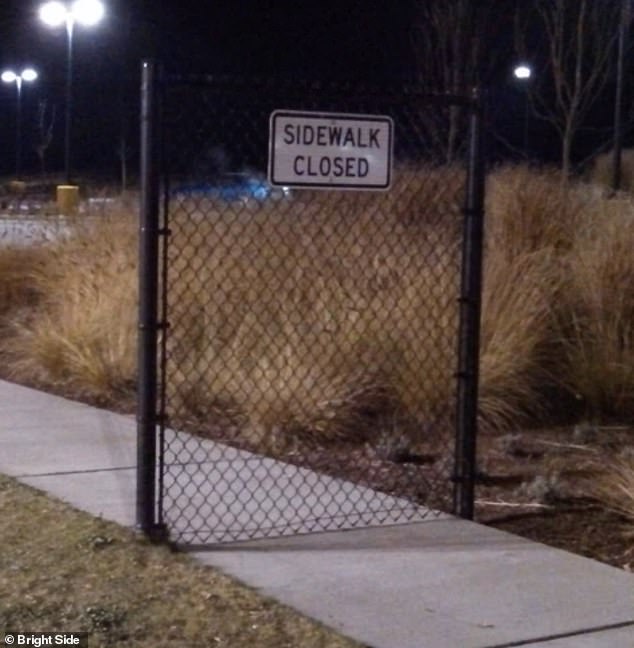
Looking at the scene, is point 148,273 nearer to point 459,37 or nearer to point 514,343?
point 514,343

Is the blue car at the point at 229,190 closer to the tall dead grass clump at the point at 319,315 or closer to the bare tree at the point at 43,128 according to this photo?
the tall dead grass clump at the point at 319,315

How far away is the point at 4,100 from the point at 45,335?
200ft

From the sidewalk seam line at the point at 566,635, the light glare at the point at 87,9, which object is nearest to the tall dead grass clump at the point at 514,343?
the sidewalk seam line at the point at 566,635

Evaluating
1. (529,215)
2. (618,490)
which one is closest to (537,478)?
(618,490)

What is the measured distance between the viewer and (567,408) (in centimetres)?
1028

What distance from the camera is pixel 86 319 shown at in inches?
448

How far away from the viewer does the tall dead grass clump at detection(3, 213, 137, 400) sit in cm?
1097

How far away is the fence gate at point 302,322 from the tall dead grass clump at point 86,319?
46 cm

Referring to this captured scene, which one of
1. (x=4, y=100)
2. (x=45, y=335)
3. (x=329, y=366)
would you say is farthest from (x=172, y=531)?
(x=4, y=100)

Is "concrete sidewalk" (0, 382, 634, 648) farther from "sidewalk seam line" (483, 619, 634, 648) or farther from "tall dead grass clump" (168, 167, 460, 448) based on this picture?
"tall dead grass clump" (168, 167, 460, 448)

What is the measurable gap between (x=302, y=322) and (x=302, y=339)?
0.24m

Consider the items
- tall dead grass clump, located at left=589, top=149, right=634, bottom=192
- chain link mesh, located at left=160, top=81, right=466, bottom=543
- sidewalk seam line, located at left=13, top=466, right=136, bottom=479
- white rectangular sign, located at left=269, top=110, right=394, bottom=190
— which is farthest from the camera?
tall dead grass clump, located at left=589, top=149, right=634, bottom=192

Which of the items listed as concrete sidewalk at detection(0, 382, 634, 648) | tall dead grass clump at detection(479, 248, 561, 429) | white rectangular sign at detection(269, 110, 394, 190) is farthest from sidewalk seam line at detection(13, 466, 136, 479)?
tall dead grass clump at detection(479, 248, 561, 429)

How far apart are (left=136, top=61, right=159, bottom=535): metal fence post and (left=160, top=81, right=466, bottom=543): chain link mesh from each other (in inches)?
5.3
